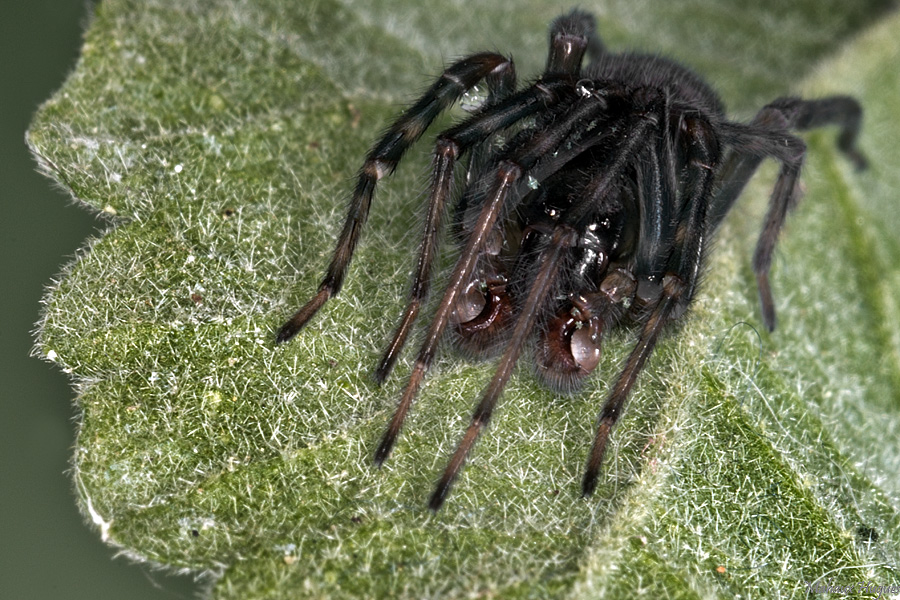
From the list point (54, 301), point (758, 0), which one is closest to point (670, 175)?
point (54, 301)

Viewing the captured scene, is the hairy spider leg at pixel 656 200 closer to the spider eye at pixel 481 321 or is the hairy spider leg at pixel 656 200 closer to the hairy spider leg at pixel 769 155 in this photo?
the hairy spider leg at pixel 769 155

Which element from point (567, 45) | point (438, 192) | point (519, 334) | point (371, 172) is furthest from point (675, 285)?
point (567, 45)

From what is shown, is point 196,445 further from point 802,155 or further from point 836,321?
point 836,321

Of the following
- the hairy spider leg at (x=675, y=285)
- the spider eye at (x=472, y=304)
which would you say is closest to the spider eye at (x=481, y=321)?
the spider eye at (x=472, y=304)

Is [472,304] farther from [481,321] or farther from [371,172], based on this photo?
[371,172]

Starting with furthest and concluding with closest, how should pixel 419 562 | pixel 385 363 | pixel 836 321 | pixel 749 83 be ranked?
pixel 749 83 < pixel 836 321 < pixel 385 363 < pixel 419 562

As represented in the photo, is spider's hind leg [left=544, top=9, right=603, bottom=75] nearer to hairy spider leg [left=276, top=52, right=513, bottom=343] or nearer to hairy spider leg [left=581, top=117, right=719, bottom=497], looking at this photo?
hairy spider leg [left=276, top=52, right=513, bottom=343]
